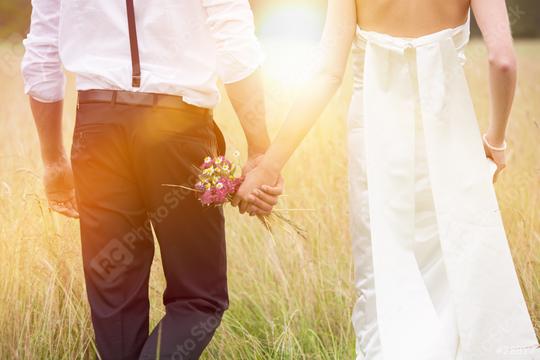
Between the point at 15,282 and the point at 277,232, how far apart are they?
1.31m

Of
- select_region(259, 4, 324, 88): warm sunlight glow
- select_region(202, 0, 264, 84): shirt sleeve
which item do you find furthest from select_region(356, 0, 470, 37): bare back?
select_region(259, 4, 324, 88): warm sunlight glow

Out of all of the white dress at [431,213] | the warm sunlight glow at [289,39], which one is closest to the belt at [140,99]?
the white dress at [431,213]

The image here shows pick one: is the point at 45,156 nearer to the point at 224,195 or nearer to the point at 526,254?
the point at 224,195

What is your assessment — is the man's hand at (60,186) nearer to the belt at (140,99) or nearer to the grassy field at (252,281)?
the grassy field at (252,281)

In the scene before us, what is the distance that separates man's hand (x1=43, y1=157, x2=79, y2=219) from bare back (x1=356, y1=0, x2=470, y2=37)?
1.23 metres

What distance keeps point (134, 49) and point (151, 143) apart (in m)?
0.28

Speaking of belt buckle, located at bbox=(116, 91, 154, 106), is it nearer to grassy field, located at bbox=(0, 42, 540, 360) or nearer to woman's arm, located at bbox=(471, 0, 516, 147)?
grassy field, located at bbox=(0, 42, 540, 360)

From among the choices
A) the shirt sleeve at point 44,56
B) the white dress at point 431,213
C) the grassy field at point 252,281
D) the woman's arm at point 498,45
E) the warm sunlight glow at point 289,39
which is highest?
the shirt sleeve at point 44,56

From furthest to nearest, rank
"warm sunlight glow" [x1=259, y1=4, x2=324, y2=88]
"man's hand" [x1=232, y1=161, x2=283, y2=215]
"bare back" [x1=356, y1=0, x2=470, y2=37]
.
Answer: "warm sunlight glow" [x1=259, y1=4, x2=324, y2=88] < "man's hand" [x1=232, y1=161, x2=283, y2=215] < "bare back" [x1=356, y1=0, x2=470, y2=37]

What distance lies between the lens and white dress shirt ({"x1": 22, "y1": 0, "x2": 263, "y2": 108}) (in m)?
2.45

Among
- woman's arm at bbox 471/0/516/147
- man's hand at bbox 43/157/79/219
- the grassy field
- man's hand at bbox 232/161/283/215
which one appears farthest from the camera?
the grassy field

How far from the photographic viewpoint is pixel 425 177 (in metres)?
2.64

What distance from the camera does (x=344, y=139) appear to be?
574cm

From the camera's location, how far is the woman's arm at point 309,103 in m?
2.61
